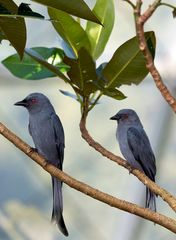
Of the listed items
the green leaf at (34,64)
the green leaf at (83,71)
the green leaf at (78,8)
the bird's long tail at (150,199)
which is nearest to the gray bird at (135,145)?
the bird's long tail at (150,199)

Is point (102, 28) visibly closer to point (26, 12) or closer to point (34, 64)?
point (34, 64)

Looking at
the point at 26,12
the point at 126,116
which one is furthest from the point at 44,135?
the point at 26,12

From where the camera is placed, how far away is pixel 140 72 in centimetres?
142

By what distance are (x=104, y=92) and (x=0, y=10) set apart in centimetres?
46

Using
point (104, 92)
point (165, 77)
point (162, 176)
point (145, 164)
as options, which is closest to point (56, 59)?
point (104, 92)

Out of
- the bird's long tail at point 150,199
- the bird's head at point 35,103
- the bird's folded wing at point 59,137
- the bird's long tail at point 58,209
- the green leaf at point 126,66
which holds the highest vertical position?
the bird's head at point 35,103

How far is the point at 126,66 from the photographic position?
1.39 m

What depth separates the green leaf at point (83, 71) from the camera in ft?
4.39

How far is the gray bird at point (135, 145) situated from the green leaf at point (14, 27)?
844 mm

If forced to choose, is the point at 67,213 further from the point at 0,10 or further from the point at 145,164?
the point at 0,10

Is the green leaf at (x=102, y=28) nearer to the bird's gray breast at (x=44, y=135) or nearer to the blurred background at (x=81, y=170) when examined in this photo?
the bird's gray breast at (x=44, y=135)

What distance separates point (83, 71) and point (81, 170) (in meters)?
1.74

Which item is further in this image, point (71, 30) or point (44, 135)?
point (44, 135)

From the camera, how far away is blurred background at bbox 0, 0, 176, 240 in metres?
2.98
